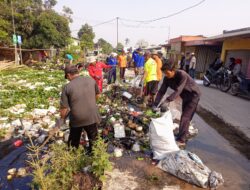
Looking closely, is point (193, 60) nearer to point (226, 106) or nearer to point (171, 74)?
point (226, 106)

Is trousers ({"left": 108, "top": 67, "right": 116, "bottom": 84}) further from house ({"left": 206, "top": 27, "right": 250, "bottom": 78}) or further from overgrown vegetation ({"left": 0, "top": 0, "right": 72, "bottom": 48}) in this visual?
overgrown vegetation ({"left": 0, "top": 0, "right": 72, "bottom": 48})

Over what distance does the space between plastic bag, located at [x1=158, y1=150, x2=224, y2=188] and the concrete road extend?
8.45ft

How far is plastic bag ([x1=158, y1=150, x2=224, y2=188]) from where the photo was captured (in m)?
2.91

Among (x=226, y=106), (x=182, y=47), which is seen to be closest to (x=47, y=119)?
(x=226, y=106)

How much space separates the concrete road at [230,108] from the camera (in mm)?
5812

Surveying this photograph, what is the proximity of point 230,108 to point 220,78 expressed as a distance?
13.2 feet

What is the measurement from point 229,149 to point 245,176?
101 cm

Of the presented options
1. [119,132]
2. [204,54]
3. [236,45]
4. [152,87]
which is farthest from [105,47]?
[119,132]

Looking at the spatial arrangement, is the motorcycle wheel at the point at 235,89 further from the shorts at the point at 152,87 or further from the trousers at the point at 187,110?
the trousers at the point at 187,110

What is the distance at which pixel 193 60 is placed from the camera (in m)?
12.7

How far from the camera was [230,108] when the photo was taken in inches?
287

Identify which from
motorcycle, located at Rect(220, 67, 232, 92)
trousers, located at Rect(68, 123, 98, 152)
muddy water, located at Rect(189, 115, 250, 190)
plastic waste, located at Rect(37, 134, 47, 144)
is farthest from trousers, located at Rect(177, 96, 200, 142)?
motorcycle, located at Rect(220, 67, 232, 92)

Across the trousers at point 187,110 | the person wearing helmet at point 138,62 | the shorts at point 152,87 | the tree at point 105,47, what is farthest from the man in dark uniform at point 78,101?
the tree at point 105,47

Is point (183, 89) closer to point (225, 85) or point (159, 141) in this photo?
point (159, 141)
